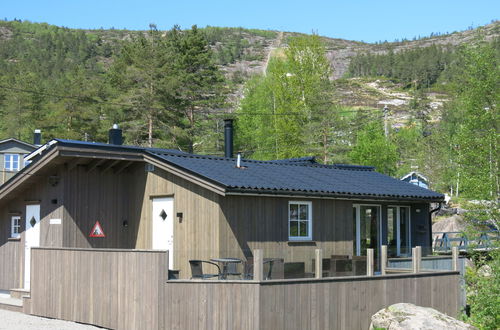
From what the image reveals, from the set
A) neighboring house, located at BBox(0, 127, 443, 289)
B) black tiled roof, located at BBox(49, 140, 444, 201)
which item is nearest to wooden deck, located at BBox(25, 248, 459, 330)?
neighboring house, located at BBox(0, 127, 443, 289)

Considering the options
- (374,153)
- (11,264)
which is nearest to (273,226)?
(11,264)

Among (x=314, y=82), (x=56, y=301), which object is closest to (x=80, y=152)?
(x=56, y=301)

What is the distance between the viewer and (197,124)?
48.1 m

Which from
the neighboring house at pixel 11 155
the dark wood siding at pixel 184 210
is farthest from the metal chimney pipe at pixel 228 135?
the neighboring house at pixel 11 155

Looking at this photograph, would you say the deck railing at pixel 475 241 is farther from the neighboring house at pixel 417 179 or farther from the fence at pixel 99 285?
the neighboring house at pixel 417 179

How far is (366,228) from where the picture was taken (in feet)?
63.0

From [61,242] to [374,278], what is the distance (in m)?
7.50

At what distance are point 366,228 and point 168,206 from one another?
6028mm

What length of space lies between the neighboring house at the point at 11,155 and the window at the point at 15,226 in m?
23.7

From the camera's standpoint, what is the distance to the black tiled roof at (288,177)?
15805mm

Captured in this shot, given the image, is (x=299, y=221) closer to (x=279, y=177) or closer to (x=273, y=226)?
(x=273, y=226)

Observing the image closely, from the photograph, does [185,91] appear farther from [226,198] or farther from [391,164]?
[226,198]

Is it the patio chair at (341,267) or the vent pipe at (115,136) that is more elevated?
the vent pipe at (115,136)

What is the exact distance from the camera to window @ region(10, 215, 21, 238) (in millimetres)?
18156
